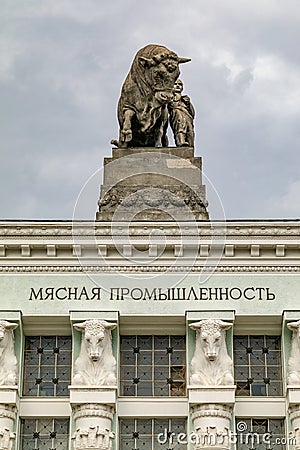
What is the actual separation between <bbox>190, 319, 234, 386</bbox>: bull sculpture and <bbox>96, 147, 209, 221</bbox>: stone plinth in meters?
3.88

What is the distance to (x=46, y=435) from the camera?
108ft

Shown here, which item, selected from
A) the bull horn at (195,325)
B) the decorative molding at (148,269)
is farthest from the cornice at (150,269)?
the bull horn at (195,325)

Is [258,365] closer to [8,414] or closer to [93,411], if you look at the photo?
[93,411]

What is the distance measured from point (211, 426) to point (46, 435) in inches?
186

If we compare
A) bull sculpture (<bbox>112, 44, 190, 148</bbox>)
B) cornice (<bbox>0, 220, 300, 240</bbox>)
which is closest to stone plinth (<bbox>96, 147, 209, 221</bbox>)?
bull sculpture (<bbox>112, 44, 190, 148</bbox>)

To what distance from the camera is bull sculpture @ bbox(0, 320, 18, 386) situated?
32594 mm

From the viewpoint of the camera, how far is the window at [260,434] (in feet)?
107

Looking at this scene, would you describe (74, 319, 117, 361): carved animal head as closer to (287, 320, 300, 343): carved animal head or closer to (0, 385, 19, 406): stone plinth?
(0, 385, 19, 406): stone plinth

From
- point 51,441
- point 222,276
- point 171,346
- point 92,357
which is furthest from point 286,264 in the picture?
point 51,441

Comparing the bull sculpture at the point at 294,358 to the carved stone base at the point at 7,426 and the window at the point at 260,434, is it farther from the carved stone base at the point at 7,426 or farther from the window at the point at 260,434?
the carved stone base at the point at 7,426

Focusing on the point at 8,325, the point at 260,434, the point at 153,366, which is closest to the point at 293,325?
the point at 260,434

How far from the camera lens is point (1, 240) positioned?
33.8 metres

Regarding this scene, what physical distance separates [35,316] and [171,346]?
4.03m

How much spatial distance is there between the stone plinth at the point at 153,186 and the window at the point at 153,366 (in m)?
3.82
